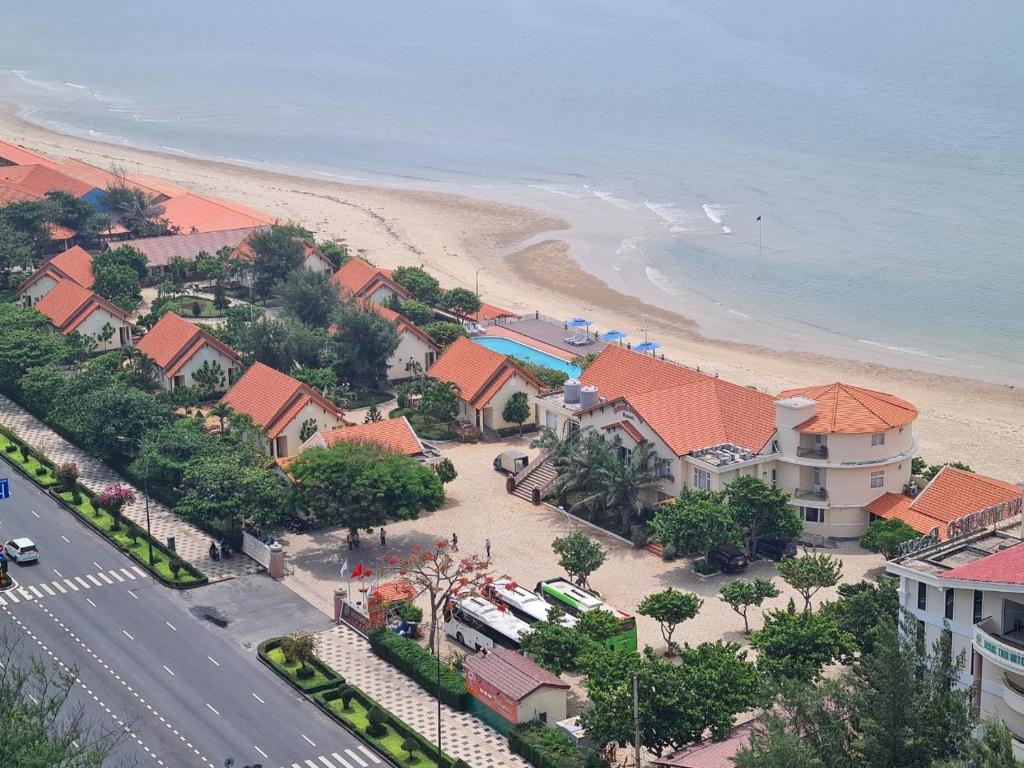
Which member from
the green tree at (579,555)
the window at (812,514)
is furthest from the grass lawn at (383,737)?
the window at (812,514)

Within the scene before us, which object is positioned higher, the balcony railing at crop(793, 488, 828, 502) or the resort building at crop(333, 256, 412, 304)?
the resort building at crop(333, 256, 412, 304)

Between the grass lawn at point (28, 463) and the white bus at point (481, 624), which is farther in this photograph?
the grass lawn at point (28, 463)

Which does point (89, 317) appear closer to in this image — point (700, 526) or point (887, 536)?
point (700, 526)

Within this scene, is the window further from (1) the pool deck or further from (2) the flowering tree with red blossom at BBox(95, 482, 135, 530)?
(2) the flowering tree with red blossom at BBox(95, 482, 135, 530)

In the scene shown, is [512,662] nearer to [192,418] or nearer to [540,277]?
[192,418]

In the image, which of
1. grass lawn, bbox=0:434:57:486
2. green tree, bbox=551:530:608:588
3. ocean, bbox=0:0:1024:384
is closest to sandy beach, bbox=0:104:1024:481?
ocean, bbox=0:0:1024:384

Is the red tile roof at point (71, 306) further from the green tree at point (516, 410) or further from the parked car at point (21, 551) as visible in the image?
the parked car at point (21, 551)

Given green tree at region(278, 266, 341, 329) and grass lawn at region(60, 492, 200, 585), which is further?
green tree at region(278, 266, 341, 329)
